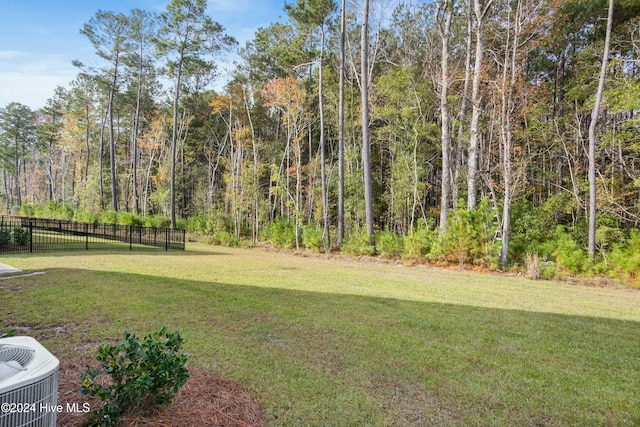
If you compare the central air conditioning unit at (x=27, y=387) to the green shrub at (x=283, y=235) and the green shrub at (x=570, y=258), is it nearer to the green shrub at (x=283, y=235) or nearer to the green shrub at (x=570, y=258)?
the green shrub at (x=570, y=258)

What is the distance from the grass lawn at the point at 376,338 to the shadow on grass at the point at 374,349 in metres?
0.01

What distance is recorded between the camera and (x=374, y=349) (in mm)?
3020

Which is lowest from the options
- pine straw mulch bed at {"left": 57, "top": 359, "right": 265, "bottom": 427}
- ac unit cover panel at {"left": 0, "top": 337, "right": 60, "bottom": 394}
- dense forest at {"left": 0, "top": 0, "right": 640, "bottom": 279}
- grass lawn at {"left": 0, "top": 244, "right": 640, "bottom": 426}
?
grass lawn at {"left": 0, "top": 244, "right": 640, "bottom": 426}

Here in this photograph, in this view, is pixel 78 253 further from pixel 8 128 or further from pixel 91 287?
pixel 8 128

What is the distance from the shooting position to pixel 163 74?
20484mm

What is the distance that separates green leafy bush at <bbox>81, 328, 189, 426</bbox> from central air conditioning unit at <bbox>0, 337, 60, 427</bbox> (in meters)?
0.33

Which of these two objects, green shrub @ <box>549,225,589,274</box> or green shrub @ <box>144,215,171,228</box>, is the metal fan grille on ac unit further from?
green shrub @ <box>144,215,171,228</box>

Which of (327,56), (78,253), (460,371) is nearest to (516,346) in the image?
(460,371)

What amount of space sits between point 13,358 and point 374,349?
257 cm

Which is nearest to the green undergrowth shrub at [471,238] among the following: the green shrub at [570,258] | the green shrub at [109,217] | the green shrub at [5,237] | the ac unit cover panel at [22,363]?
the green shrub at [570,258]

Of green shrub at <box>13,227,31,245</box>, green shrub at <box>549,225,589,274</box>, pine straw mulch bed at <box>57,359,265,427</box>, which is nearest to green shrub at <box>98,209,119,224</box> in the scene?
green shrub at <box>13,227,31,245</box>

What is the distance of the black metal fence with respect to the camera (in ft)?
30.1

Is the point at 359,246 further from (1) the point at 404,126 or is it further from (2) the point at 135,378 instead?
(2) the point at 135,378

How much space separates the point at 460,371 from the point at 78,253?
9.70 metres
